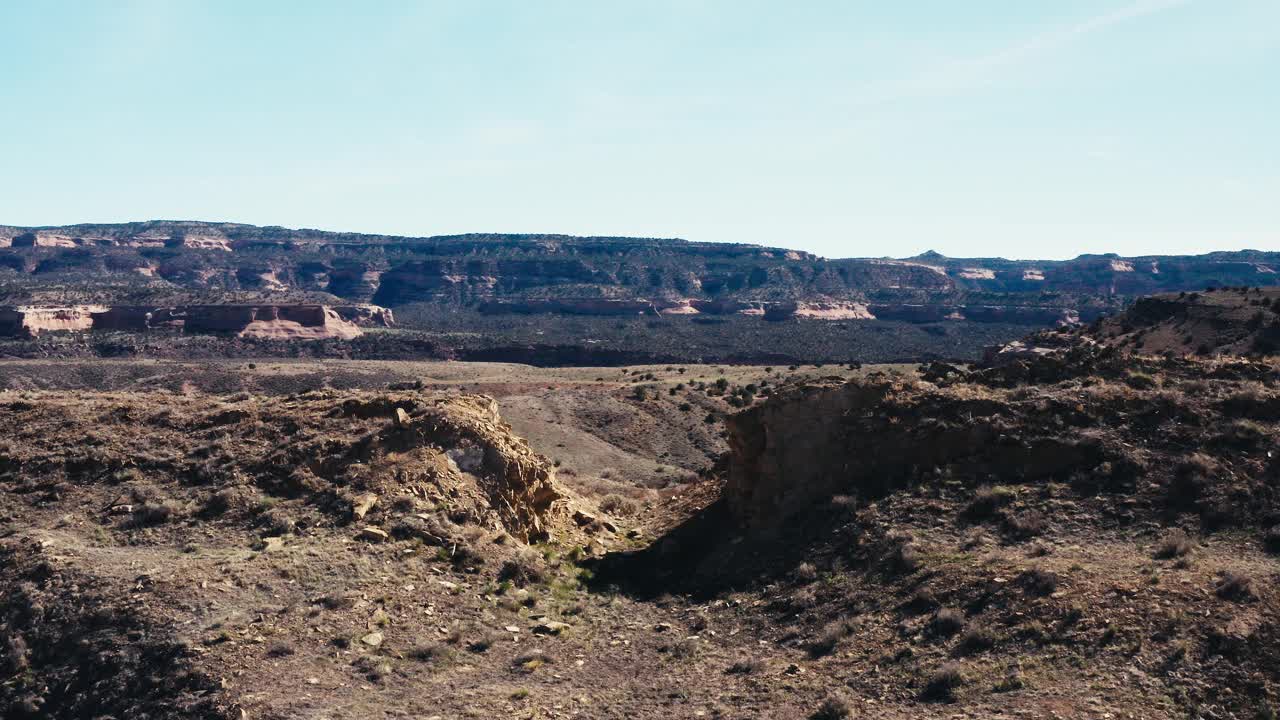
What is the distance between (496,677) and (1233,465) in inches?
453

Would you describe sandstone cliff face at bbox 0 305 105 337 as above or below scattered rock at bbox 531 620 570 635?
below

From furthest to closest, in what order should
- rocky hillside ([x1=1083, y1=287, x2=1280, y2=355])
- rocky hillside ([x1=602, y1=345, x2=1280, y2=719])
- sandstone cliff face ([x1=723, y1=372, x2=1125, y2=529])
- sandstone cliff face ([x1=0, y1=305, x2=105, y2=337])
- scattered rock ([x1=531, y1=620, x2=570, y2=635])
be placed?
sandstone cliff face ([x1=0, y1=305, x2=105, y2=337])
rocky hillside ([x1=1083, y1=287, x2=1280, y2=355])
sandstone cliff face ([x1=723, y1=372, x2=1125, y2=529])
scattered rock ([x1=531, y1=620, x2=570, y2=635])
rocky hillside ([x1=602, y1=345, x2=1280, y2=719])

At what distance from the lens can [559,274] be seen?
163 m

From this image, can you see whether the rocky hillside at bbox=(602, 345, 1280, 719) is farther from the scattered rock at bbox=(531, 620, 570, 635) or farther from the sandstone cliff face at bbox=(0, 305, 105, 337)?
the sandstone cliff face at bbox=(0, 305, 105, 337)

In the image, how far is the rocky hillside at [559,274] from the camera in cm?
13275

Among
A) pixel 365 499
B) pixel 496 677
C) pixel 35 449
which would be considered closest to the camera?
pixel 496 677

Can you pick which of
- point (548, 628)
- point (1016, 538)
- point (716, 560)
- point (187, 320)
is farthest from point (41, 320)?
point (1016, 538)

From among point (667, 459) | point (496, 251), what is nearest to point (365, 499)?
point (667, 459)

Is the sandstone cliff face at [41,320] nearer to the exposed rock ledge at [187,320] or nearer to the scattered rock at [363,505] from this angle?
the exposed rock ledge at [187,320]

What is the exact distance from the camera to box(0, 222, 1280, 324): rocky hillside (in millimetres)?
132750

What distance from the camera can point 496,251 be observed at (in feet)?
578

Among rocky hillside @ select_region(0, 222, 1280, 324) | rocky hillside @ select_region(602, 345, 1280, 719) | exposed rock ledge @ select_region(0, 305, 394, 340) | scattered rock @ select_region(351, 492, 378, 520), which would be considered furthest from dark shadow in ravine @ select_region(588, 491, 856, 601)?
rocky hillside @ select_region(0, 222, 1280, 324)

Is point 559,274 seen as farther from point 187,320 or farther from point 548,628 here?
point 548,628

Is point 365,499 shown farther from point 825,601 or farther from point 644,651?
point 825,601
